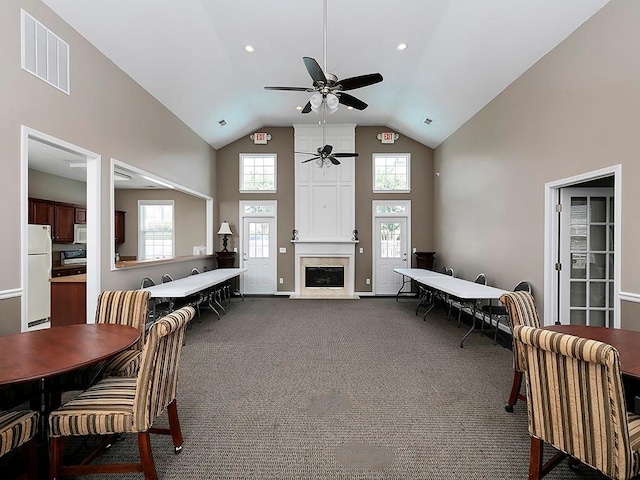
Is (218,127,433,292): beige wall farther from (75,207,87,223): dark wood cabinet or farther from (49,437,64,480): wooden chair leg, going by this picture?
(49,437,64,480): wooden chair leg

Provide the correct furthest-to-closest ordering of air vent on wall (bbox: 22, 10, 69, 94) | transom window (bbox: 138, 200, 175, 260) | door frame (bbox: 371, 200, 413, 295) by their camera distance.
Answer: transom window (bbox: 138, 200, 175, 260) → door frame (bbox: 371, 200, 413, 295) → air vent on wall (bbox: 22, 10, 69, 94)

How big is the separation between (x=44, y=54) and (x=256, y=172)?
5159mm

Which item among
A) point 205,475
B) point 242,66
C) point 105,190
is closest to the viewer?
point 205,475

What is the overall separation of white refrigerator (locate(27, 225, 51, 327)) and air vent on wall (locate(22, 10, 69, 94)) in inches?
114

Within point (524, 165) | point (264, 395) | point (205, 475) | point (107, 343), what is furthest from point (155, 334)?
point (524, 165)

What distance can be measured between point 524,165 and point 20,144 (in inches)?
216

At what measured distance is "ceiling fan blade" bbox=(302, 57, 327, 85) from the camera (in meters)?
2.75

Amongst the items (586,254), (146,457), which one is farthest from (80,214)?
(586,254)

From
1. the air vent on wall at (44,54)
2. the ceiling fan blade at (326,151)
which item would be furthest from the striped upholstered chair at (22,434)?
the ceiling fan blade at (326,151)

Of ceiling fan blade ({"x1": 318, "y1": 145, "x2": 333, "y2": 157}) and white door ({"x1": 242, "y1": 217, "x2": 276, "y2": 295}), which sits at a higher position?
ceiling fan blade ({"x1": 318, "y1": 145, "x2": 333, "y2": 157})

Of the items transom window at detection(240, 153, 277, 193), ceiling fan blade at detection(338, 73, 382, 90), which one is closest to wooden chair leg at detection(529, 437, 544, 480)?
ceiling fan blade at detection(338, 73, 382, 90)

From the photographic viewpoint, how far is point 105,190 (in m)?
3.80

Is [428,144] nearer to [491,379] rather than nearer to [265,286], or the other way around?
[265,286]

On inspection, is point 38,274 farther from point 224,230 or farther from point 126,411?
point 126,411
